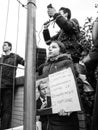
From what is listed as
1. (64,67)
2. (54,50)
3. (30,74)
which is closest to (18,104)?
(54,50)

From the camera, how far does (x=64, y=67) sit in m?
1.14

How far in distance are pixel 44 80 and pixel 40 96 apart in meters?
0.11

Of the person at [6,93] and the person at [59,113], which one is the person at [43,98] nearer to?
the person at [59,113]

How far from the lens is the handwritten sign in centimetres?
103

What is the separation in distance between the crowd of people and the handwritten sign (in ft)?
0.10

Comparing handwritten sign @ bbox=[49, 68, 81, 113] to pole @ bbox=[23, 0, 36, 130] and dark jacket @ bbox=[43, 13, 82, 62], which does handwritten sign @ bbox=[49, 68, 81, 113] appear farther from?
dark jacket @ bbox=[43, 13, 82, 62]

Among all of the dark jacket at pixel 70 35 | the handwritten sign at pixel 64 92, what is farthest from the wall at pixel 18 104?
the handwritten sign at pixel 64 92

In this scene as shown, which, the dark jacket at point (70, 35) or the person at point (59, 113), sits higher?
the dark jacket at point (70, 35)

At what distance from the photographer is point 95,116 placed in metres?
0.75

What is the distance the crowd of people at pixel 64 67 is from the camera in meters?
1.15

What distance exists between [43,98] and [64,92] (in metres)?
0.18

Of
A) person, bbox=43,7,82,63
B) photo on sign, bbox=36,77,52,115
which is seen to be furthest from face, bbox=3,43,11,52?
photo on sign, bbox=36,77,52,115

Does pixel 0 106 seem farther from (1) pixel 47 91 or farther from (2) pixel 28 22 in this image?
(2) pixel 28 22

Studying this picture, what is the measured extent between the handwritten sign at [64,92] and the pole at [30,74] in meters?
0.34
